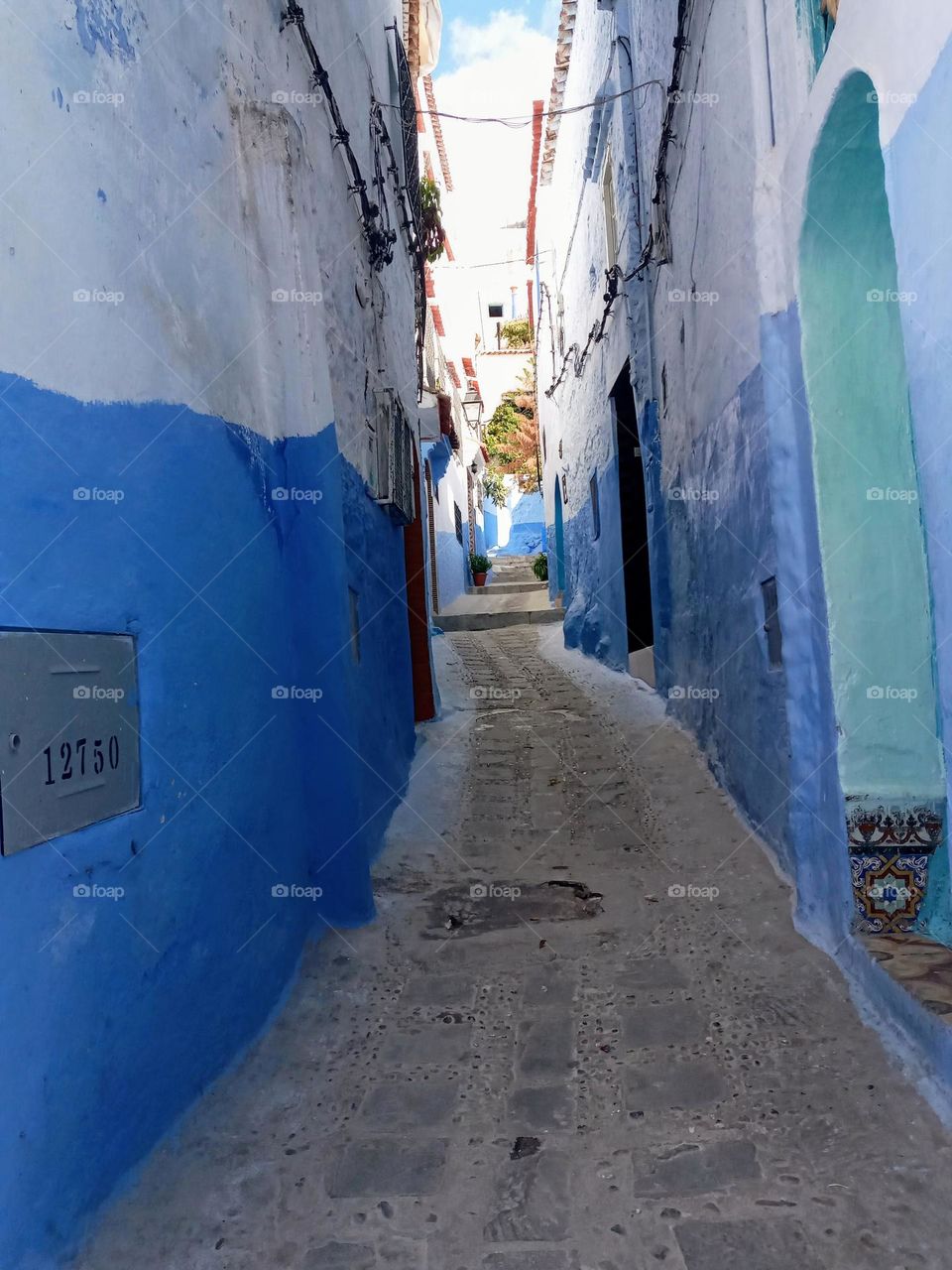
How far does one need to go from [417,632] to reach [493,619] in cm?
580

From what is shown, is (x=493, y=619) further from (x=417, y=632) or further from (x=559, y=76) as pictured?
(x=559, y=76)

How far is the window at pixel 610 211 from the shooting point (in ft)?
28.6

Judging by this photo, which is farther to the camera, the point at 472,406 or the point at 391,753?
the point at 472,406

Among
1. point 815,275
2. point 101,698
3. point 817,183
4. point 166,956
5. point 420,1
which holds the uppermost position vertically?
point 420,1

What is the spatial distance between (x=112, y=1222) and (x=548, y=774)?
4321 millimetres

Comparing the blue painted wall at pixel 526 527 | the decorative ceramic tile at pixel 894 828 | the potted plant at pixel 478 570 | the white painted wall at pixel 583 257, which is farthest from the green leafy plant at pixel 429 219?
the blue painted wall at pixel 526 527

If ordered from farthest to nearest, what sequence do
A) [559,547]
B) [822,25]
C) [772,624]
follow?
[559,547], [772,624], [822,25]

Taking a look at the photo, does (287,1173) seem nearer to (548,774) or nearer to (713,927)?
(713,927)

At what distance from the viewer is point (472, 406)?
68.4 ft

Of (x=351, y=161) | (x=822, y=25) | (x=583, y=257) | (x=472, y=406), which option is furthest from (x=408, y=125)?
(x=472, y=406)

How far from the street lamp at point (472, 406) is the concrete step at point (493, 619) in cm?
769

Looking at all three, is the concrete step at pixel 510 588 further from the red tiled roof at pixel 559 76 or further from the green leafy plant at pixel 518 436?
the red tiled roof at pixel 559 76

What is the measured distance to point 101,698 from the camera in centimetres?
254

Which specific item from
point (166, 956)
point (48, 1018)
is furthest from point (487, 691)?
point (48, 1018)
